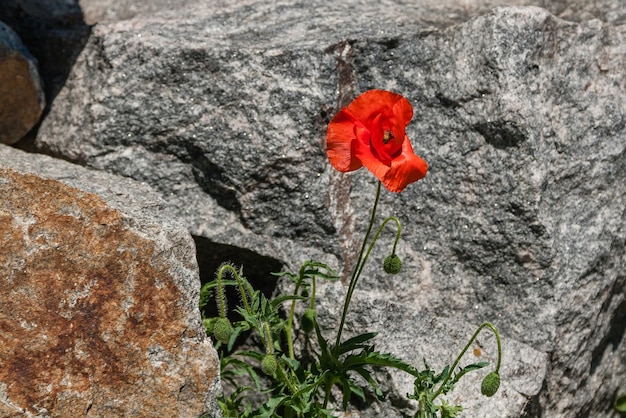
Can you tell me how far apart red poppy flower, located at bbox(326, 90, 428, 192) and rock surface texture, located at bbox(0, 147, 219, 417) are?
26.8 inches

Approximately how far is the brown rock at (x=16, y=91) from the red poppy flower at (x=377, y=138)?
1.74 metres

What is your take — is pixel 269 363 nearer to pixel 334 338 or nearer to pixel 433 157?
pixel 334 338

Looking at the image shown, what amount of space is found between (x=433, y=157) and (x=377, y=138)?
87cm

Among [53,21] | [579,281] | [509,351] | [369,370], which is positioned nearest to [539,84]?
[579,281]

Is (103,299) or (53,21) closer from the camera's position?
(103,299)

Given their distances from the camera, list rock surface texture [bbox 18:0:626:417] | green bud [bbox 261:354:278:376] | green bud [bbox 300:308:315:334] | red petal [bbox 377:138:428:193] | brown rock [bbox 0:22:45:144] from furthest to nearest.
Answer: brown rock [bbox 0:22:45:144] < rock surface texture [bbox 18:0:626:417] < green bud [bbox 300:308:315:334] < green bud [bbox 261:354:278:376] < red petal [bbox 377:138:428:193]

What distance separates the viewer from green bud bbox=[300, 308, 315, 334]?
11.3 feet

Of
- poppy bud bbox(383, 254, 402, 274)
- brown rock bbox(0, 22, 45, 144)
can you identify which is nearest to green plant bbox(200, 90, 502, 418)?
poppy bud bbox(383, 254, 402, 274)

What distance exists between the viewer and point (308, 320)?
349cm

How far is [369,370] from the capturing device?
349 centimetres

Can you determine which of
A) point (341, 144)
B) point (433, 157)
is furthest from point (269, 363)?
point (433, 157)

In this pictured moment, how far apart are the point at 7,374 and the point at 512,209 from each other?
80.3 inches

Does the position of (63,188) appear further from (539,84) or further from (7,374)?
(539,84)

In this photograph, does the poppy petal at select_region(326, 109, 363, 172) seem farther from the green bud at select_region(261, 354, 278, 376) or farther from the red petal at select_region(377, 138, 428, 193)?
the green bud at select_region(261, 354, 278, 376)
